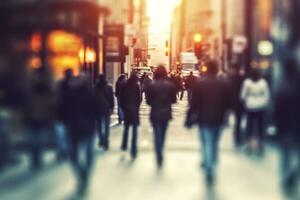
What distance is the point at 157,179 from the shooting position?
14438 mm

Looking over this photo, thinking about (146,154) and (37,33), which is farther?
(146,154)

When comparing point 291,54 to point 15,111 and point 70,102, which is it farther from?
point 15,111

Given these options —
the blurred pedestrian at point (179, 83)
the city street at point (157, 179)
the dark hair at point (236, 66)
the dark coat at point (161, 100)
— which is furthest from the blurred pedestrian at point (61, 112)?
the blurred pedestrian at point (179, 83)

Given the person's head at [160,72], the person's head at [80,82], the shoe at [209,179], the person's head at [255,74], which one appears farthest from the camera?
the person's head at [160,72]

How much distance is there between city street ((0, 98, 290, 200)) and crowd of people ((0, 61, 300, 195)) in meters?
0.23

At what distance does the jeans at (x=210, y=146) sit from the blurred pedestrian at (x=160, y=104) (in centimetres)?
216

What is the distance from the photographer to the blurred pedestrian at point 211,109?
1412 cm

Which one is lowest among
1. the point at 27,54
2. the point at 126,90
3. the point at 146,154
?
the point at 146,154

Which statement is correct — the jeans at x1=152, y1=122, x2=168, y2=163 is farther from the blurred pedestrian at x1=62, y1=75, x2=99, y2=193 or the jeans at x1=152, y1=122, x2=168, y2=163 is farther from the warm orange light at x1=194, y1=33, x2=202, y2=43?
the blurred pedestrian at x1=62, y1=75, x2=99, y2=193

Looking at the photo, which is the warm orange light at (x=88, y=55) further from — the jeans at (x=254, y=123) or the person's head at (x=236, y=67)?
the jeans at (x=254, y=123)

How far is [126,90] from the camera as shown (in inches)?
742

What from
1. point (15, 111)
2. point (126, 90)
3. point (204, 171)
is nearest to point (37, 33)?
point (15, 111)

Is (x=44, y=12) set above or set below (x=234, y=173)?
above

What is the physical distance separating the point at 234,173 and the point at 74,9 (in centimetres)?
461
